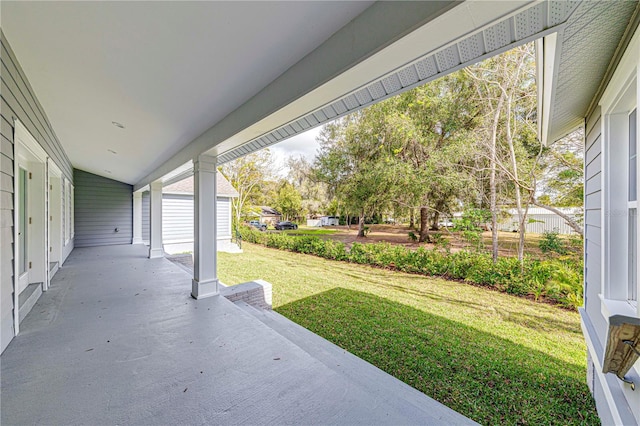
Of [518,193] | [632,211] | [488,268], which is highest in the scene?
[518,193]

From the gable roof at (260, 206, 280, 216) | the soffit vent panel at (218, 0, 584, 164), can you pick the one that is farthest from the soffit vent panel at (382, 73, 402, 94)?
the gable roof at (260, 206, 280, 216)

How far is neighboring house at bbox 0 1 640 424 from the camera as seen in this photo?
1.27m

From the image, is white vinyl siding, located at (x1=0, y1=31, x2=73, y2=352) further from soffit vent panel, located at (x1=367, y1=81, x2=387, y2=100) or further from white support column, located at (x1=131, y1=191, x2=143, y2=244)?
Answer: white support column, located at (x1=131, y1=191, x2=143, y2=244)

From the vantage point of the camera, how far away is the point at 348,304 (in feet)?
16.6

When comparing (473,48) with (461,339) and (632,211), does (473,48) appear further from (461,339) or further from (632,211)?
(461,339)

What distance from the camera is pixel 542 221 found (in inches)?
235

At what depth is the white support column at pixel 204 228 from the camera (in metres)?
3.91

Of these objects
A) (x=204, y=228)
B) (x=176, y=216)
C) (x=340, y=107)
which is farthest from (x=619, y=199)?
(x=176, y=216)

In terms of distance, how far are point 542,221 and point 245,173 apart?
48.4 feet

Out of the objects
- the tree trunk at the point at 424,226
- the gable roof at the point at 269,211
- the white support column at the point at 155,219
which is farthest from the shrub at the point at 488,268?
the gable roof at the point at 269,211

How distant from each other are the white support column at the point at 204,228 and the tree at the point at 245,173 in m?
11.9

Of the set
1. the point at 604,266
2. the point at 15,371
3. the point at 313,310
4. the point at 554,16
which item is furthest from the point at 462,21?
the point at 313,310

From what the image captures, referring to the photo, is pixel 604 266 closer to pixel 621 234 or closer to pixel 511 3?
pixel 621 234

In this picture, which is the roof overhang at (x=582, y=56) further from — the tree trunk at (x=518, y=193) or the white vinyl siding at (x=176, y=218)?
the white vinyl siding at (x=176, y=218)
